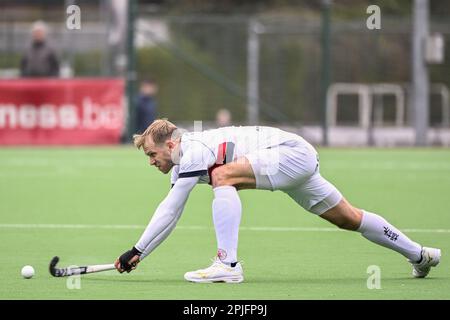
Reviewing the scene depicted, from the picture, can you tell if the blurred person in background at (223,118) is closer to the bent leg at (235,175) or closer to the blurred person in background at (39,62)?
the blurred person in background at (39,62)

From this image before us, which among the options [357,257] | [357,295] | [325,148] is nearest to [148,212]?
[357,257]

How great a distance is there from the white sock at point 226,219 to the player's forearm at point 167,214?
24cm

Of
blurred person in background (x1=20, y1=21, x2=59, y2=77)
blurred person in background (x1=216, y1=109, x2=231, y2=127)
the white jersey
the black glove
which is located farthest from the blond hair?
blurred person in background (x1=216, y1=109, x2=231, y2=127)

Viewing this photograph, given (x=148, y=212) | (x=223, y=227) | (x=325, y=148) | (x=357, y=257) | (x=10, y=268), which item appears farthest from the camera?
(x=325, y=148)

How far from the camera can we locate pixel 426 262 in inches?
385

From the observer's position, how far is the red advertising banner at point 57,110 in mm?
25938

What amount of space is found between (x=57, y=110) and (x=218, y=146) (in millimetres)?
16891

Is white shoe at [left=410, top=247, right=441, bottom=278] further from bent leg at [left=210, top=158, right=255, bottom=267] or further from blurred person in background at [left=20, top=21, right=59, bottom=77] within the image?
blurred person in background at [left=20, top=21, right=59, bottom=77]

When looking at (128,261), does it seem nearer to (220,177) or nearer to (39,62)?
(220,177)

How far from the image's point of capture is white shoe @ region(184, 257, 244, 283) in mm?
9328

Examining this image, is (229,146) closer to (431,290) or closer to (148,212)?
(431,290)

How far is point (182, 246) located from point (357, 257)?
1.75m

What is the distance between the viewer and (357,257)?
11148mm

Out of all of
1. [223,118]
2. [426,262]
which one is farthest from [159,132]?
[223,118]
